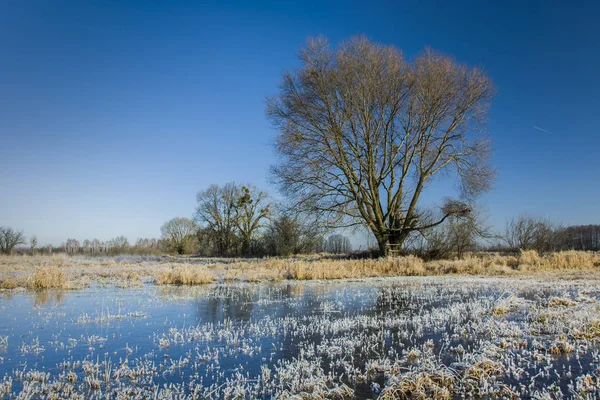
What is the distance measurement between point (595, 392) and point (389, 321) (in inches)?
139

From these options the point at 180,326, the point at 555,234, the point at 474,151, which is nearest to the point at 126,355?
the point at 180,326

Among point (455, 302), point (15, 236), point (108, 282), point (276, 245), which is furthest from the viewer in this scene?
point (15, 236)

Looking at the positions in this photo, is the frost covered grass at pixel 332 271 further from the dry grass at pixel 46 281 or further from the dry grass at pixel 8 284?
the dry grass at pixel 8 284

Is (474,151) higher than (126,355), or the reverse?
(474,151)

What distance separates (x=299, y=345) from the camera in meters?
5.34

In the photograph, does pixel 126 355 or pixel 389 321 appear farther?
pixel 389 321

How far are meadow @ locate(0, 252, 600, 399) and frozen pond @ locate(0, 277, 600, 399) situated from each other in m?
0.02

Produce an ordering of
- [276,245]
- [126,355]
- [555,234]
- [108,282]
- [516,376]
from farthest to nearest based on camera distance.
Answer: [276,245]
[555,234]
[108,282]
[126,355]
[516,376]

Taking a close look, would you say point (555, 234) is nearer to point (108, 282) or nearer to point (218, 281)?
point (218, 281)

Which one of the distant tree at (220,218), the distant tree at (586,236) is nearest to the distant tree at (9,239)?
the distant tree at (220,218)

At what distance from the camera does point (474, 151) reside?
69.2 feet

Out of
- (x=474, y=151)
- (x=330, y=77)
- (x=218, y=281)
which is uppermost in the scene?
(x=330, y=77)

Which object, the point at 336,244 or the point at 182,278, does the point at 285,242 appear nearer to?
the point at 336,244

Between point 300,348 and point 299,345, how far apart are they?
0.15 metres
